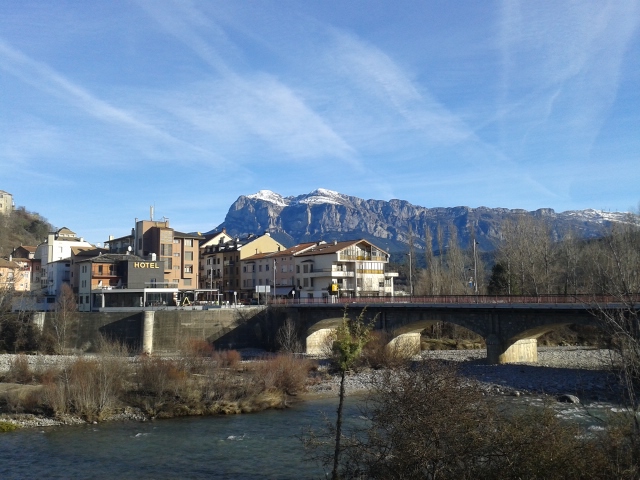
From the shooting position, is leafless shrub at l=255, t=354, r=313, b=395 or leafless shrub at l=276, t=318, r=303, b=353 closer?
leafless shrub at l=255, t=354, r=313, b=395

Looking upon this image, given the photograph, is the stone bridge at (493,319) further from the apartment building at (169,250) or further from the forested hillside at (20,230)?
the forested hillside at (20,230)

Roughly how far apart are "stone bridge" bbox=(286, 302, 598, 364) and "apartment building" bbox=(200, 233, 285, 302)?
36.7 m

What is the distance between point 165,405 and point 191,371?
19.2ft

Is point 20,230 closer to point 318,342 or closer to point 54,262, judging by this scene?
point 54,262

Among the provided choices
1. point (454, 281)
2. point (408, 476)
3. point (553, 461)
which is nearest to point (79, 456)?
point (408, 476)

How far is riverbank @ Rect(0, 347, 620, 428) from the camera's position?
3203 cm

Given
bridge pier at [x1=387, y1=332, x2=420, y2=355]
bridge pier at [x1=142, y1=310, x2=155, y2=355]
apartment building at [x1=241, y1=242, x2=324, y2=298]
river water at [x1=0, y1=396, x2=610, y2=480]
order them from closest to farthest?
1. river water at [x1=0, y1=396, x2=610, y2=480]
2. bridge pier at [x1=387, y1=332, x2=420, y2=355]
3. bridge pier at [x1=142, y1=310, x2=155, y2=355]
4. apartment building at [x1=241, y1=242, x2=324, y2=298]

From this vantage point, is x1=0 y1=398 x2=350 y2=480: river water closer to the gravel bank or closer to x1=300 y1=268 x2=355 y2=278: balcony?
the gravel bank

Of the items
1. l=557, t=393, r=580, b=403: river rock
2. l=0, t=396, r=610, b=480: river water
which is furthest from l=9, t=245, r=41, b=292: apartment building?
l=557, t=393, r=580, b=403: river rock

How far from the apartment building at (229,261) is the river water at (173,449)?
62378mm

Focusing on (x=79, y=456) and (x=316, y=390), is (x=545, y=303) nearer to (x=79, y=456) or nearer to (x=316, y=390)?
(x=316, y=390)

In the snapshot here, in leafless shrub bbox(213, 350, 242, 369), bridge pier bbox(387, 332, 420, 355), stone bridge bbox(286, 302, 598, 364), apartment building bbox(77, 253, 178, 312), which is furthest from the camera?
apartment building bbox(77, 253, 178, 312)

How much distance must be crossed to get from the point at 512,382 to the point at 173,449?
24487 mm

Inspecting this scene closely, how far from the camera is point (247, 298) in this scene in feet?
299
